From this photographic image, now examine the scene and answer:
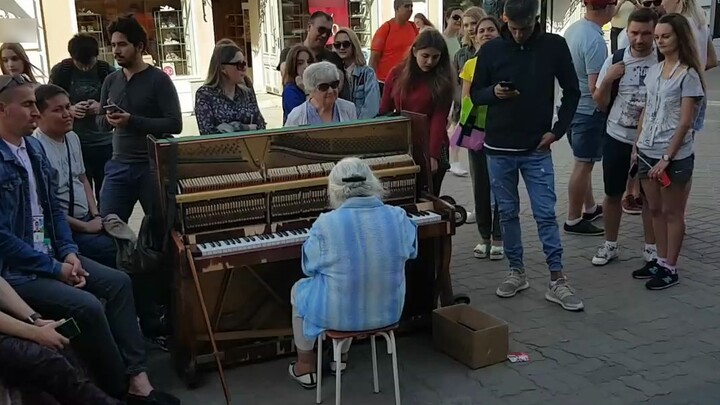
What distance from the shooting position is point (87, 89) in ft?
18.2

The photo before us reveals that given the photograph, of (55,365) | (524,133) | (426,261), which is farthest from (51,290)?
(524,133)

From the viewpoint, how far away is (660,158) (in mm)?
4953

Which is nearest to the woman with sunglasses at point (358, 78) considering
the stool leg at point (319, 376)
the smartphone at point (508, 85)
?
the smartphone at point (508, 85)

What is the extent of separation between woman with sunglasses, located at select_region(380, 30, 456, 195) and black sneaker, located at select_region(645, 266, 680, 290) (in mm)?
1595

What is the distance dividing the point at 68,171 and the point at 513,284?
289 cm

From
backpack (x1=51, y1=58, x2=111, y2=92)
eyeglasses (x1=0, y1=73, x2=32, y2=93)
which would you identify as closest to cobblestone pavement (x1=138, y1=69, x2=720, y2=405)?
eyeglasses (x1=0, y1=73, x2=32, y2=93)

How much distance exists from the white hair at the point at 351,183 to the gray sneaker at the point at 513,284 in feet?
6.32

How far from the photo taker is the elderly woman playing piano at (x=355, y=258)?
327 centimetres

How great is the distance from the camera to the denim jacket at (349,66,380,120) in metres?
6.03

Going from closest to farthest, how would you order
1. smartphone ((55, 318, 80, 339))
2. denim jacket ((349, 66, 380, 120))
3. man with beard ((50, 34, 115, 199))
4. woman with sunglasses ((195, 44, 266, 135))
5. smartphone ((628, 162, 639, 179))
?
smartphone ((55, 318, 80, 339)), woman with sunglasses ((195, 44, 266, 135)), smartphone ((628, 162, 639, 179)), man with beard ((50, 34, 115, 199)), denim jacket ((349, 66, 380, 120))

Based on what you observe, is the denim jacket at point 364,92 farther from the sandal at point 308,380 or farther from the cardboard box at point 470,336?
the sandal at point 308,380

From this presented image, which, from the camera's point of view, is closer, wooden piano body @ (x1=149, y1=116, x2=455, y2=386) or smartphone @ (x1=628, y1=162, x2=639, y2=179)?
wooden piano body @ (x1=149, y1=116, x2=455, y2=386)

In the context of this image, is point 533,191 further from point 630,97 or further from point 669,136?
point 630,97

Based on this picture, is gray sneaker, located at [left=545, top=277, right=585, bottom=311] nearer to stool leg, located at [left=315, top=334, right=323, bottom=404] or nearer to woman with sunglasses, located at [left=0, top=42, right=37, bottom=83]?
stool leg, located at [left=315, top=334, right=323, bottom=404]
